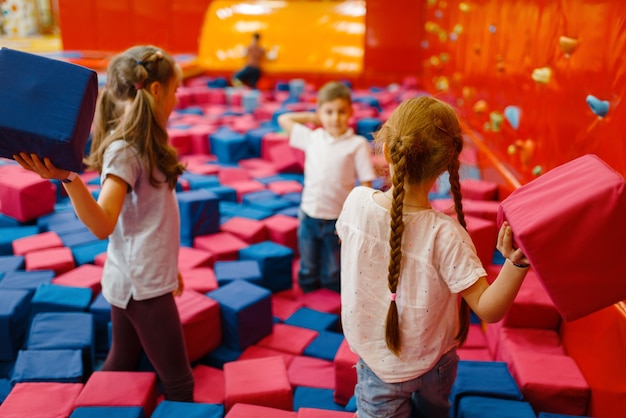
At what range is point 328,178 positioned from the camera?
267cm

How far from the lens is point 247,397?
1.85 metres

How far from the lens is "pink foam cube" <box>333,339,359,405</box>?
1909 mm

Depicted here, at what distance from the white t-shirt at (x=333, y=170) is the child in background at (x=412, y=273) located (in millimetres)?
1316

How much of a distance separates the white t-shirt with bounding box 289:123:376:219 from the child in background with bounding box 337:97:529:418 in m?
1.32

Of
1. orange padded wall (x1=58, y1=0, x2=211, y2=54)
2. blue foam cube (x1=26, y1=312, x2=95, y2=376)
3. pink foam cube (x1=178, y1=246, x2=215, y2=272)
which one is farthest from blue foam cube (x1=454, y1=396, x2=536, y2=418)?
orange padded wall (x1=58, y1=0, x2=211, y2=54)

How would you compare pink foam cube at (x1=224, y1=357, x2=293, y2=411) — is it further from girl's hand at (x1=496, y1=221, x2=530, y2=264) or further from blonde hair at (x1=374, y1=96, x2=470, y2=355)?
girl's hand at (x1=496, y1=221, x2=530, y2=264)

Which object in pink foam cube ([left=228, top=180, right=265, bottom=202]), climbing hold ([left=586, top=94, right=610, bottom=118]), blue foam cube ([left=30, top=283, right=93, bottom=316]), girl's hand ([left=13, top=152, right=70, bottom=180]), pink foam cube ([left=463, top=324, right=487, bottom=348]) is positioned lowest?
pink foam cube ([left=463, top=324, right=487, bottom=348])

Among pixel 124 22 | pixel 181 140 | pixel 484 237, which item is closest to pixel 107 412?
pixel 484 237

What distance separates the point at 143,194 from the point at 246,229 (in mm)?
1434

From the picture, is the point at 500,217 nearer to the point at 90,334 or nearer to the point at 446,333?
the point at 446,333

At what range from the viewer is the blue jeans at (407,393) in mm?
1326

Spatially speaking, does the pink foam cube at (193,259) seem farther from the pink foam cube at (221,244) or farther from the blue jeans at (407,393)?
the blue jeans at (407,393)

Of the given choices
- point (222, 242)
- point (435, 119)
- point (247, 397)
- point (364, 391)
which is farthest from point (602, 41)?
point (222, 242)

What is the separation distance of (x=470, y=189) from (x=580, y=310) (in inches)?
81.0
